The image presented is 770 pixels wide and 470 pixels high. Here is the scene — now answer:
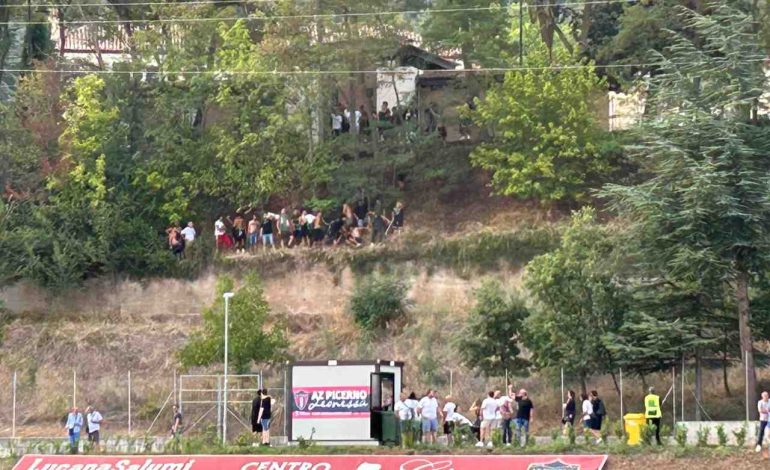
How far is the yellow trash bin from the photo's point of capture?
4719 centimetres

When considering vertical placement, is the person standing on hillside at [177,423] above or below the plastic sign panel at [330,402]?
below

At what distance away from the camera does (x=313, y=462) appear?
1875 inches

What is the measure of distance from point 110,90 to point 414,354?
1924 centimetres

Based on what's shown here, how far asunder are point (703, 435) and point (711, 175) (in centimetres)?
945

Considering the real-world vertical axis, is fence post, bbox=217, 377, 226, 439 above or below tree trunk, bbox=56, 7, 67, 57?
below

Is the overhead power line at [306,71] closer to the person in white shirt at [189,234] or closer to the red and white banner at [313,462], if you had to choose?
the person in white shirt at [189,234]

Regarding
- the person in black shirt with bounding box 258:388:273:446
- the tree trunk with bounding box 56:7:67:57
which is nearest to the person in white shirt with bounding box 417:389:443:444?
the person in black shirt with bounding box 258:388:273:446

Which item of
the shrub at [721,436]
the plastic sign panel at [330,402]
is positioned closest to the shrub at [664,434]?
the shrub at [721,436]

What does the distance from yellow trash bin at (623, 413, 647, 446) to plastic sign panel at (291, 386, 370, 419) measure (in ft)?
23.4

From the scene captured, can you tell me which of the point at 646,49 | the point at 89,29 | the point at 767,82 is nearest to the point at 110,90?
the point at 89,29

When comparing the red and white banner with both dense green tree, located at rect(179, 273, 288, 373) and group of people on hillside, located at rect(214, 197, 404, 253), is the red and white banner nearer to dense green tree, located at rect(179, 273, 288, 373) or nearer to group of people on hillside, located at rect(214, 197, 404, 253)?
dense green tree, located at rect(179, 273, 288, 373)

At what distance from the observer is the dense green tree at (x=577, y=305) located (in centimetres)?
5562

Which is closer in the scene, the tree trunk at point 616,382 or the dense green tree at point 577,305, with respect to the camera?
the dense green tree at point 577,305

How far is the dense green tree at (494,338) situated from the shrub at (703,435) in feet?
34.6
